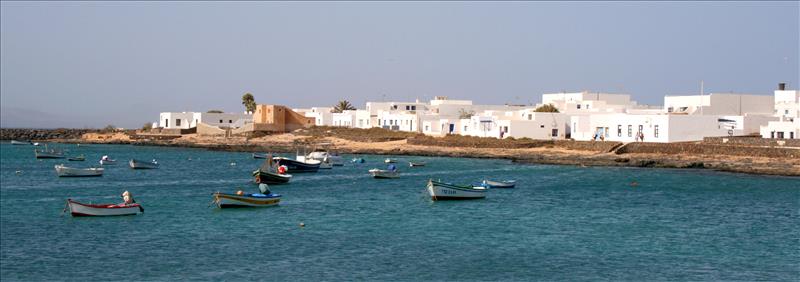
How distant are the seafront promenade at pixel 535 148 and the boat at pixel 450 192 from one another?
23656 mm

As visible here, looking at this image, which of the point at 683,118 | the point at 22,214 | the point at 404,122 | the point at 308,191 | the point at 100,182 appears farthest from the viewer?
the point at 404,122

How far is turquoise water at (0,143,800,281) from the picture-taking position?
27.6 metres

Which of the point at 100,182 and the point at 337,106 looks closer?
the point at 100,182

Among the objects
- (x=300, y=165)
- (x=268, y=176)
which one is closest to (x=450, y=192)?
(x=268, y=176)

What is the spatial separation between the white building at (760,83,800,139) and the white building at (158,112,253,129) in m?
68.3

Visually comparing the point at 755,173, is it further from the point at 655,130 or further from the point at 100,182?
the point at 100,182

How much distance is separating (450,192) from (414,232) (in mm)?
12022

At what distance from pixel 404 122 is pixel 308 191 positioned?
57.2 meters

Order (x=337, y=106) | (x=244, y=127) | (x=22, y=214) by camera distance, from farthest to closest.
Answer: (x=337, y=106)
(x=244, y=127)
(x=22, y=214)

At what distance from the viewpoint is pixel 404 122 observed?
109250mm

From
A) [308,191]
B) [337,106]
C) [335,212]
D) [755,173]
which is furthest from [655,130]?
[337,106]

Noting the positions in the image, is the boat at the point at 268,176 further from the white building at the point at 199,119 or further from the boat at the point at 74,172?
the white building at the point at 199,119

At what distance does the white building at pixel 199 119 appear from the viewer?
126m

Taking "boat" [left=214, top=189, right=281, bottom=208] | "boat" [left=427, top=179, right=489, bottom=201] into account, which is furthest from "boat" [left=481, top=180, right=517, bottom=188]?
"boat" [left=214, top=189, right=281, bottom=208]
